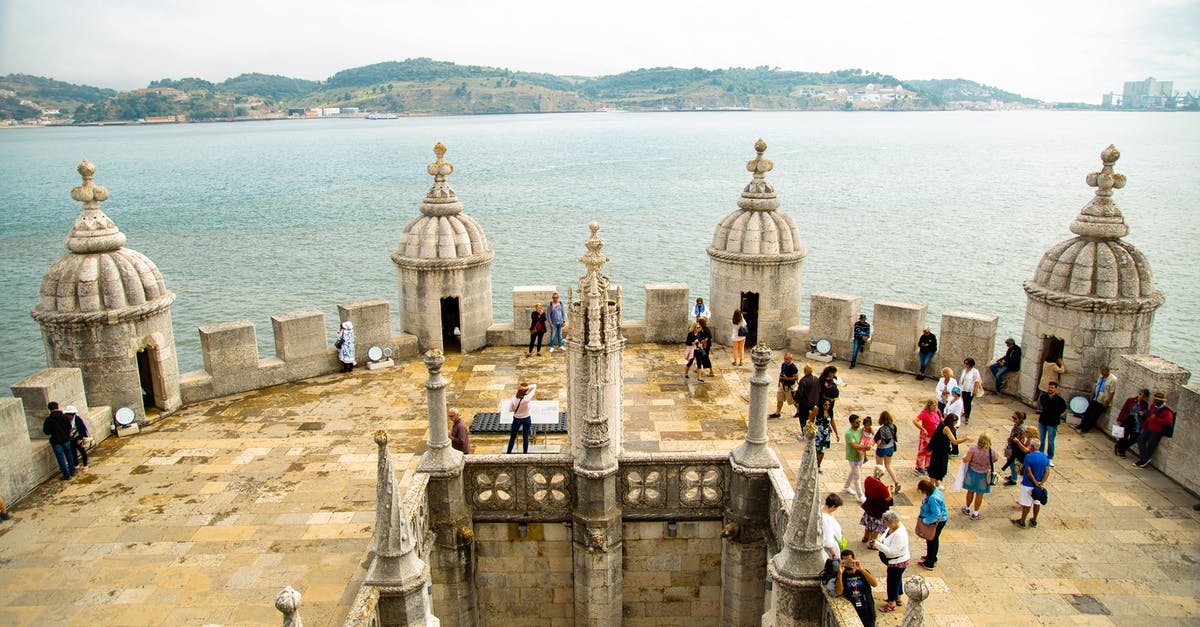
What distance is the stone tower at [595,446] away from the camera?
32.8ft

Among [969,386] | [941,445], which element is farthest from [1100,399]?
[941,445]

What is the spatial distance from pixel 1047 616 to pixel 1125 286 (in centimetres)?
683

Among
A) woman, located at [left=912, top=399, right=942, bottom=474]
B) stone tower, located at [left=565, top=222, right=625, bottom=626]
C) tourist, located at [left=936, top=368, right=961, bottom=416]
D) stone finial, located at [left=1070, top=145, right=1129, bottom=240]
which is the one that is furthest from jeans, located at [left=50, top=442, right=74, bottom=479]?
stone finial, located at [left=1070, top=145, right=1129, bottom=240]

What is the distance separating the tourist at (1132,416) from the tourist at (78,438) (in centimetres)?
1527

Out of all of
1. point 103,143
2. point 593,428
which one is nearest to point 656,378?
point 593,428

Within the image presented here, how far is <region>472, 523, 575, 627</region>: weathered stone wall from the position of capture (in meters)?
10.7

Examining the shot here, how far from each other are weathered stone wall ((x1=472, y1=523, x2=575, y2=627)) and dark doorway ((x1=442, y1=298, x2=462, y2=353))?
291 inches

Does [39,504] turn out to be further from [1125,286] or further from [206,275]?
[206,275]

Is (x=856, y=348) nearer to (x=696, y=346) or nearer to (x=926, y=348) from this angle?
(x=926, y=348)

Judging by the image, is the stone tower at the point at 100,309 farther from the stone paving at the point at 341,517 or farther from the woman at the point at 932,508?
the woman at the point at 932,508

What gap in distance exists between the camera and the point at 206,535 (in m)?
11.0

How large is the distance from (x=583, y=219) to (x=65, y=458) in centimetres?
4766

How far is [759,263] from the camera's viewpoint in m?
17.0

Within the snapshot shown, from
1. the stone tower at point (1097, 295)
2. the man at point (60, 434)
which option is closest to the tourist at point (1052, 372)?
the stone tower at point (1097, 295)
